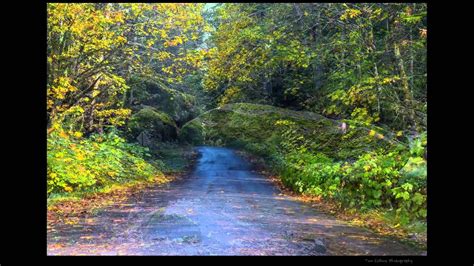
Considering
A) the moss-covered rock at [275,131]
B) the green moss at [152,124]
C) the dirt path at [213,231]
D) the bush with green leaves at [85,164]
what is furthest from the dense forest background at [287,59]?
the green moss at [152,124]

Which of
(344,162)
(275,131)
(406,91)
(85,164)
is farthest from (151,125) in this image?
(406,91)

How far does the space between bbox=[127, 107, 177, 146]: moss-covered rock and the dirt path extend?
523 inches

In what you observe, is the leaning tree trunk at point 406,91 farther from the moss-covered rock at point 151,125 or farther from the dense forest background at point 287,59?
the moss-covered rock at point 151,125

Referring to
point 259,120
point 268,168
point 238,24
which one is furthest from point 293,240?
point 259,120

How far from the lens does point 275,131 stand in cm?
2481

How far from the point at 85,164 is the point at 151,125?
1383 centimetres

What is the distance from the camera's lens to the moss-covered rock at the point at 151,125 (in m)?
25.3

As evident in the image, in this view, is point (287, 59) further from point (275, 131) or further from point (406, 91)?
point (275, 131)

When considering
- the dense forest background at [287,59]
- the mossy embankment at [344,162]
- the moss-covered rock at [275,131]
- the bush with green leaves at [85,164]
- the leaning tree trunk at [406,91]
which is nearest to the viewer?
the mossy embankment at [344,162]

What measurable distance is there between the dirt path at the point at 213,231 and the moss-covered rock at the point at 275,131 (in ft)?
11.8

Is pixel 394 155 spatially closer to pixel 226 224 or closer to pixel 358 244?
pixel 358 244

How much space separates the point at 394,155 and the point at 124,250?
646 cm

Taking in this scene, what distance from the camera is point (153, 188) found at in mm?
15125

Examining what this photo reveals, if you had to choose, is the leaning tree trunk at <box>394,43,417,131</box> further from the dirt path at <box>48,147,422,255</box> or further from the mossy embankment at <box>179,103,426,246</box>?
the dirt path at <box>48,147,422,255</box>
